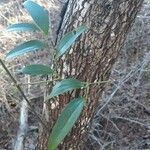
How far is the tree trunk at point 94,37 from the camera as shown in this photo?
137 centimetres

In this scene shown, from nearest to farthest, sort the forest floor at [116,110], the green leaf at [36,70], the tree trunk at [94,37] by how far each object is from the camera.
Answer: the green leaf at [36,70] → the tree trunk at [94,37] → the forest floor at [116,110]

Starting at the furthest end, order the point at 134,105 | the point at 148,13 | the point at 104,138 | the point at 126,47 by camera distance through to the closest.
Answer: the point at 148,13 → the point at 126,47 → the point at 134,105 → the point at 104,138

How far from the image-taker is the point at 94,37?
4.55ft

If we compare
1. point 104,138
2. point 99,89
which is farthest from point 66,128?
point 104,138

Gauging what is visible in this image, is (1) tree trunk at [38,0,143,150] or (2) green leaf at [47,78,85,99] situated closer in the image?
(2) green leaf at [47,78,85,99]

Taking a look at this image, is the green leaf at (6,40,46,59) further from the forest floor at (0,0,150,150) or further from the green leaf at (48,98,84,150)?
the forest floor at (0,0,150,150)

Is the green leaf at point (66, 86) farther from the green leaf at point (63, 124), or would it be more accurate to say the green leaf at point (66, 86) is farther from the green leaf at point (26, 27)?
the green leaf at point (26, 27)

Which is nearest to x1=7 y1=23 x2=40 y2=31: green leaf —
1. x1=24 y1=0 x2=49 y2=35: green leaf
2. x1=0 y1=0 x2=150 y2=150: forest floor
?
x1=24 y1=0 x2=49 y2=35: green leaf

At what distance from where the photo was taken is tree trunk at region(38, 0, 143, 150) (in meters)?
1.37

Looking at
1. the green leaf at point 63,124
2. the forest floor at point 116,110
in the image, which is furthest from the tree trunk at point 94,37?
the forest floor at point 116,110

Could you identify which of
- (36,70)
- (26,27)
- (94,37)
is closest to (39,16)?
(26,27)

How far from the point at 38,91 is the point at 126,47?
934mm

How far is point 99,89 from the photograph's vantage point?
154 centimetres

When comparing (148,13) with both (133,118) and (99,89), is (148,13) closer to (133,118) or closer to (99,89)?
(133,118)
